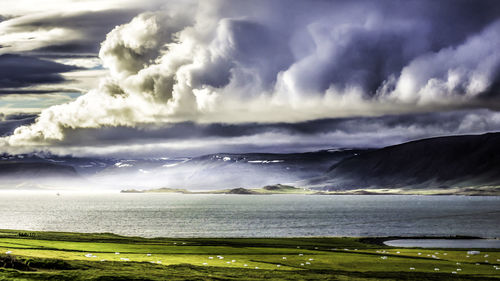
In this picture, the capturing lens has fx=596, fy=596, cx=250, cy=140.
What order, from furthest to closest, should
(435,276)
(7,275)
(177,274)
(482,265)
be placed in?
(482,265), (435,276), (177,274), (7,275)

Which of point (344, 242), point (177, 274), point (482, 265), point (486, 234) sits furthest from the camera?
point (486, 234)

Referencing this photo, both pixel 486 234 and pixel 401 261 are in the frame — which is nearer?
pixel 401 261

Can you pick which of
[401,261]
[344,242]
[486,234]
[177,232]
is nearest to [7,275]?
[401,261]

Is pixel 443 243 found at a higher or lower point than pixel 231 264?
lower

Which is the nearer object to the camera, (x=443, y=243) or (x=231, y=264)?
(x=231, y=264)

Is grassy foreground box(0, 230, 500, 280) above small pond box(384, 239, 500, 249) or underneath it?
above

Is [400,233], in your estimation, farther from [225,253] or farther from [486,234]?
[225,253]

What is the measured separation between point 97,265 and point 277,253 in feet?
159

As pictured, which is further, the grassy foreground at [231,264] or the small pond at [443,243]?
the small pond at [443,243]

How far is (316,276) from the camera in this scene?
63844mm

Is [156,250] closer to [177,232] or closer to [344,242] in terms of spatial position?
[344,242]

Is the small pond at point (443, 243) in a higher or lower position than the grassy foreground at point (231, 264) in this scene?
lower

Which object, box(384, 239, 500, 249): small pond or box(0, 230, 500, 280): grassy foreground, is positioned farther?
box(384, 239, 500, 249): small pond

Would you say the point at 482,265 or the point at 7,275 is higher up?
the point at 7,275
